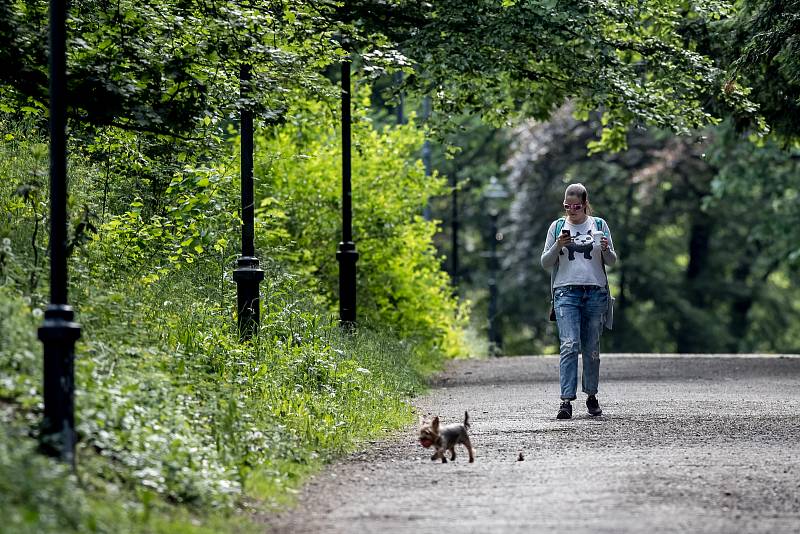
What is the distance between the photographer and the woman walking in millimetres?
12508

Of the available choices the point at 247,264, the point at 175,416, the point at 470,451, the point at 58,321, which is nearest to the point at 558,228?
the point at 247,264

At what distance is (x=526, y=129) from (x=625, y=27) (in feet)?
68.3

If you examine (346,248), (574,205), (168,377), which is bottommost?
(168,377)

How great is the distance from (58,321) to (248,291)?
5425 millimetres

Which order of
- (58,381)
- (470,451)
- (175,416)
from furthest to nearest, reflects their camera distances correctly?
(470,451) < (175,416) < (58,381)

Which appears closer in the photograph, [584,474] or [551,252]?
[584,474]

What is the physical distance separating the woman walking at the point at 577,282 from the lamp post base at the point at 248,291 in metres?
2.58

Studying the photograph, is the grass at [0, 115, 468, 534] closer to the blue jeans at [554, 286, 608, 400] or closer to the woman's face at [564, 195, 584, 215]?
the blue jeans at [554, 286, 608, 400]

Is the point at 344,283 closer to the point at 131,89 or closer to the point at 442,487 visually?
the point at 131,89

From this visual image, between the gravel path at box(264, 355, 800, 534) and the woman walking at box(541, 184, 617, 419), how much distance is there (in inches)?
14.3

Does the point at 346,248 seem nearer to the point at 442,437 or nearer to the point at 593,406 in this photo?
the point at 593,406

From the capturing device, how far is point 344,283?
1820 centimetres

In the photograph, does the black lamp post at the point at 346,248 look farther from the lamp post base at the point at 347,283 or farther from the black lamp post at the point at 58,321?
the black lamp post at the point at 58,321

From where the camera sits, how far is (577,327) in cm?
1263
